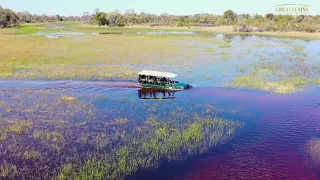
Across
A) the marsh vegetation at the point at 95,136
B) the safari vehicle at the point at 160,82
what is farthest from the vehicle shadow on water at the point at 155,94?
the marsh vegetation at the point at 95,136

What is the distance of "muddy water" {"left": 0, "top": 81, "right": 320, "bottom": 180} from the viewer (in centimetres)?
1504

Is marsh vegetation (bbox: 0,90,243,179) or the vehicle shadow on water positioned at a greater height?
the vehicle shadow on water

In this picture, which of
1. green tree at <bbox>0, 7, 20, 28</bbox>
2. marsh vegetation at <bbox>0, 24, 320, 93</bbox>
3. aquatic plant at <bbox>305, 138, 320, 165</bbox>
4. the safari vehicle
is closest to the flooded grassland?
aquatic plant at <bbox>305, 138, 320, 165</bbox>

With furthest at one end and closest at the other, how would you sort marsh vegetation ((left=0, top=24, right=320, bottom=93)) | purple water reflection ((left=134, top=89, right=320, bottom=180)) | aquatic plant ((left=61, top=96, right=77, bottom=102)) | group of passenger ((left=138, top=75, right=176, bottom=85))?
marsh vegetation ((left=0, top=24, right=320, bottom=93)) → group of passenger ((left=138, top=75, right=176, bottom=85)) → aquatic plant ((left=61, top=96, right=77, bottom=102)) → purple water reflection ((left=134, top=89, right=320, bottom=180))

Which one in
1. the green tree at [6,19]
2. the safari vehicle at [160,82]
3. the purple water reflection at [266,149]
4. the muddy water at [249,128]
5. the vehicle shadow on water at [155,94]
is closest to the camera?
the purple water reflection at [266,149]

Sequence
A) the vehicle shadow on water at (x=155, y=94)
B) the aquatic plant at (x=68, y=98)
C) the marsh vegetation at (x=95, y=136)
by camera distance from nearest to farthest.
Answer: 1. the marsh vegetation at (x=95, y=136)
2. the aquatic plant at (x=68, y=98)
3. the vehicle shadow on water at (x=155, y=94)

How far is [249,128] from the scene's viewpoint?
20.5 metres

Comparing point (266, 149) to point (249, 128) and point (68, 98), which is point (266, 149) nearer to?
point (249, 128)

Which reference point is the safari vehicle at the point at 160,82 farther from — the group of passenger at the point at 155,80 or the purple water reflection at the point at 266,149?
the purple water reflection at the point at 266,149

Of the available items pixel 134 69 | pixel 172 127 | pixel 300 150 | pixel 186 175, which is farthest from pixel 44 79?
pixel 300 150

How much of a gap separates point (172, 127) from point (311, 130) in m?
9.49

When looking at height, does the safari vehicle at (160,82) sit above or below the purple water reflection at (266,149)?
above

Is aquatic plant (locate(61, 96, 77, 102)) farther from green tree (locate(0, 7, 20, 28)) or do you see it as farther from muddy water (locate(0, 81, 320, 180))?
green tree (locate(0, 7, 20, 28))

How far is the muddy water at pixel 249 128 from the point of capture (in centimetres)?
1504
